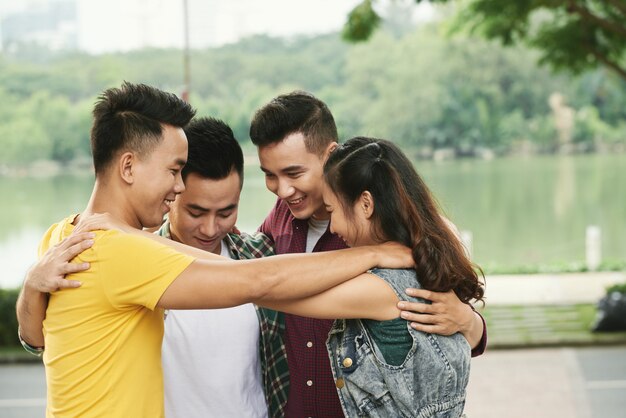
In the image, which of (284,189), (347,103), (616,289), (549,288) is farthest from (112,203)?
(347,103)

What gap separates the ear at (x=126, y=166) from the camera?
1.79 meters

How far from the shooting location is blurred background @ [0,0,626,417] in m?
24.3

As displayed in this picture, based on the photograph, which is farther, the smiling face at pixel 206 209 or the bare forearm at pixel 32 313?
the smiling face at pixel 206 209

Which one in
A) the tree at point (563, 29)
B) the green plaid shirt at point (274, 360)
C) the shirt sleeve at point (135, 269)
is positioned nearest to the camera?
the shirt sleeve at point (135, 269)

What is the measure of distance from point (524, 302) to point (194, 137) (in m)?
9.67

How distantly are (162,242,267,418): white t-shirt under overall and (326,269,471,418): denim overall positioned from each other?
0.44 meters

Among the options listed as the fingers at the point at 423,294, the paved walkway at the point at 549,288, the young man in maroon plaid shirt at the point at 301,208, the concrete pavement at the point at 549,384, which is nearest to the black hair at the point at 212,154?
the young man in maroon plaid shirt at the point at 301,208

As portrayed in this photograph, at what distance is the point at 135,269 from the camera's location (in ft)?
5.41

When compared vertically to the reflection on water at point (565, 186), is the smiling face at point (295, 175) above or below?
above

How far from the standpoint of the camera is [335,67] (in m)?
28.7

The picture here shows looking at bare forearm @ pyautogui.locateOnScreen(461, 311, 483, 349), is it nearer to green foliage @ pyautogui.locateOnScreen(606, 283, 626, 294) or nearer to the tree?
the tree

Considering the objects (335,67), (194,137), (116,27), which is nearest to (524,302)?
(194,137)

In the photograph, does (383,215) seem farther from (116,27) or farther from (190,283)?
(116,27)

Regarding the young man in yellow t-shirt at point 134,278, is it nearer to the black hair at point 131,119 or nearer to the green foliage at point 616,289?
the black hair at point 131,119
